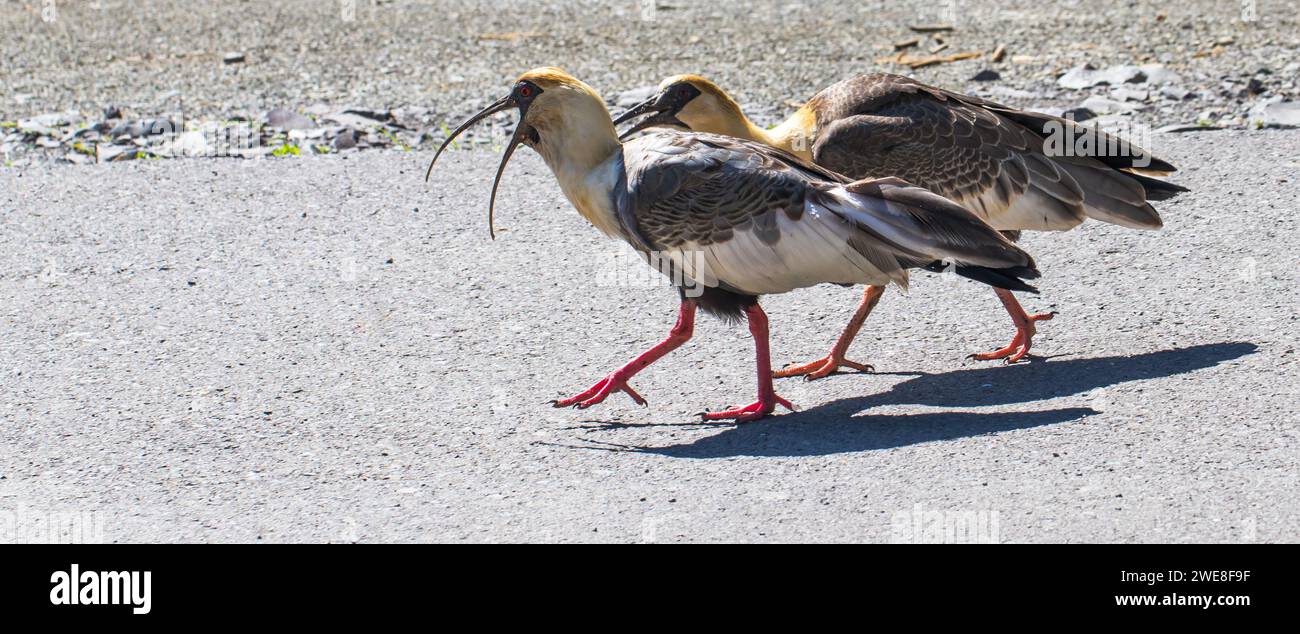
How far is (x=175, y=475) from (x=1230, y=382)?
484cm

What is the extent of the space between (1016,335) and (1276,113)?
18.3 feet

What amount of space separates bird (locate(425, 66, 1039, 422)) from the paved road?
0.59 m

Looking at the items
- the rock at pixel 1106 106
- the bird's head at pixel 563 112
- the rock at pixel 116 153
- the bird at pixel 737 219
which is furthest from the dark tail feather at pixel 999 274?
the rock at pixel 116 153

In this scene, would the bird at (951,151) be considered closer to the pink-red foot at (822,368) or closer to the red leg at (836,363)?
the red leg at (836,363)

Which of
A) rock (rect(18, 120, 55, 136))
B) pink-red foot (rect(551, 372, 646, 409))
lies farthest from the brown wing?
rock (rect(18, 120, 55, 136))

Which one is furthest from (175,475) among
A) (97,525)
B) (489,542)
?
(489,542)

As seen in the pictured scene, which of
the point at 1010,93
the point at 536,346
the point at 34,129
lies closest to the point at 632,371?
the point at 536,346

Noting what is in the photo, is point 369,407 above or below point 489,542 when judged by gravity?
above

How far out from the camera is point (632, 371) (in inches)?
290

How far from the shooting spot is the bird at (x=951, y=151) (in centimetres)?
831

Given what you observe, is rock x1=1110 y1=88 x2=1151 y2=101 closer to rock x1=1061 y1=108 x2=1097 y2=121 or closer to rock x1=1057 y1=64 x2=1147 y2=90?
rock x1=1057 y1=64 x2=1147 y2=90

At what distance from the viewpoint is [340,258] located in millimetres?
10008

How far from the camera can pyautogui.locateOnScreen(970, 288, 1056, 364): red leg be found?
8039 mm

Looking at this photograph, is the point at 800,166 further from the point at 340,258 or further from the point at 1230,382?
the point at 340,258
